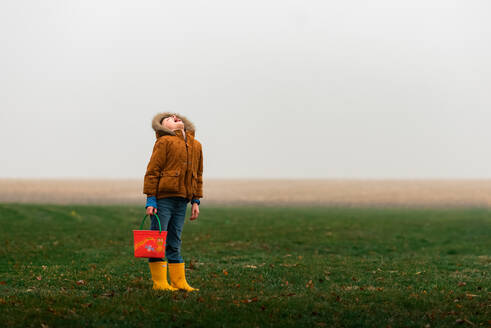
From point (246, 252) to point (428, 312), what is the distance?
35.9ft

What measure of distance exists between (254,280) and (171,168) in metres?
4.18

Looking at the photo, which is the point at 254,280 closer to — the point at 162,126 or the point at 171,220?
the point at 171,220

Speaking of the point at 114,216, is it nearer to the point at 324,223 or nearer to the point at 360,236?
the point at 324,223

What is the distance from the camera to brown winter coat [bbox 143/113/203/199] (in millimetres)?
9844

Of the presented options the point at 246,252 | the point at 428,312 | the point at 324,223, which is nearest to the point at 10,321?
the point at 428,312

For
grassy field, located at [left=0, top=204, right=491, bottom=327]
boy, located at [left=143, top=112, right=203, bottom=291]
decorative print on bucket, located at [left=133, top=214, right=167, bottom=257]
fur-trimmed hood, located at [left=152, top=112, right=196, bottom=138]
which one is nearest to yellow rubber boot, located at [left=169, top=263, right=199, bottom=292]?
boy, located at [left=143, top=112, right=203, bottom=291]

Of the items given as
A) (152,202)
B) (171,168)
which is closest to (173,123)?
(171,168)

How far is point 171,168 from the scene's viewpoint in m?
9.91

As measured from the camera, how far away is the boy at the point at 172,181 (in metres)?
9.88

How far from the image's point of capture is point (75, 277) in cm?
1266

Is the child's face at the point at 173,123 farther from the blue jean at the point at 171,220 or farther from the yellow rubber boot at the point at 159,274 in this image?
the yellow rubber boot at the point at 159,274

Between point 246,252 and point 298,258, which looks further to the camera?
point 246,252

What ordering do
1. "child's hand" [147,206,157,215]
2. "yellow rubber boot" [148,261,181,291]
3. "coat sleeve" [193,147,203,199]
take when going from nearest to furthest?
"child's hand" [147,206,157,215] → "yellow rubber boot" [148,261,181,291] → "coat sleeve" [193,147,203,199]

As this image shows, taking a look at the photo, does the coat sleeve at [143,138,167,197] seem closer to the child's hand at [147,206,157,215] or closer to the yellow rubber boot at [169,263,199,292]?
the child's hand at [147,206,157,215]
